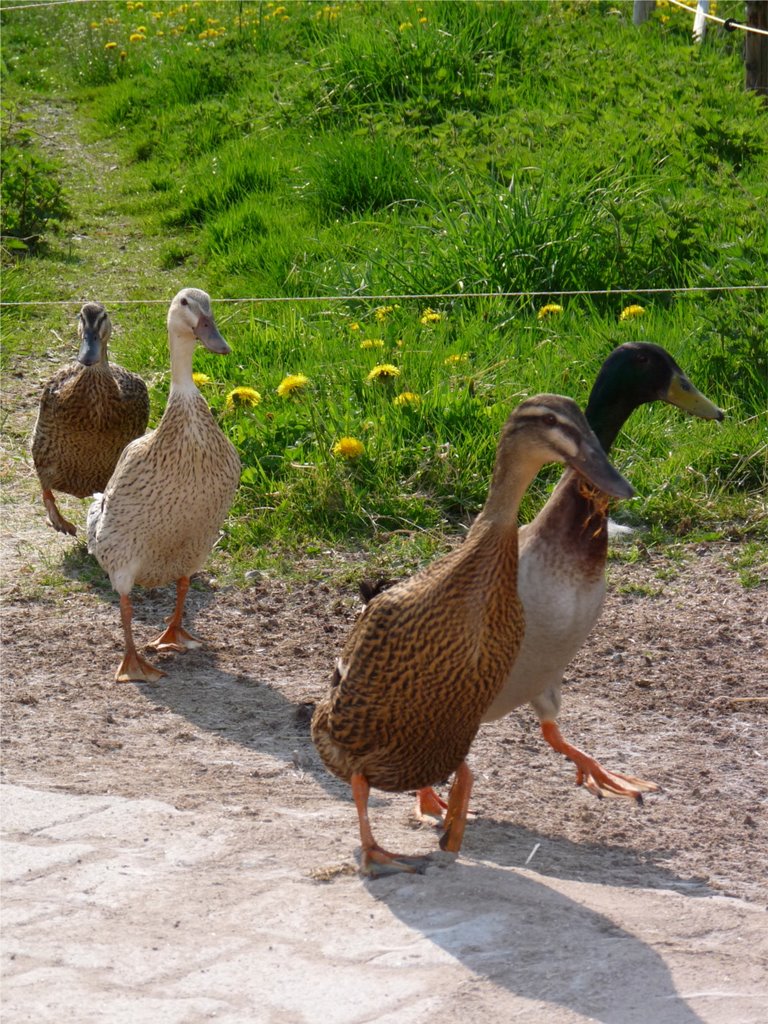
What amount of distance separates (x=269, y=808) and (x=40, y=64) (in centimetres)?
1118

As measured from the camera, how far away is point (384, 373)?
606cm

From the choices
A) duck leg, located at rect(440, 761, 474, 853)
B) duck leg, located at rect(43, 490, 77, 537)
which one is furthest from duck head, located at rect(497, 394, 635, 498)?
duck leg, located at rect(43, 490, 77, 537)

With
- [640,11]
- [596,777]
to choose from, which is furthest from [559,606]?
[640,11]

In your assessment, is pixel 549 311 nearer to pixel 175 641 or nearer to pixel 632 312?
pixel 632 312

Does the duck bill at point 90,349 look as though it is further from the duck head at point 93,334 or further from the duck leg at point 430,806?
the duck leg at point 430,806

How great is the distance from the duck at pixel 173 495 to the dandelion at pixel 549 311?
2.16m

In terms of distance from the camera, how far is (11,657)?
480 cm

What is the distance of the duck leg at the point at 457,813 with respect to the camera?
11.2 feet

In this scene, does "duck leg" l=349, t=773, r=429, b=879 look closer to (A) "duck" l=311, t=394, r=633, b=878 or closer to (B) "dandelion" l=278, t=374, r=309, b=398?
(A) "duck" l=311, t=394, r=633, b=878

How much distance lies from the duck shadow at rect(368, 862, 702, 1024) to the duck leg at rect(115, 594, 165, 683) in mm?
1708

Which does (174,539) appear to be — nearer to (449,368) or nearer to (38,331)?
(449,368)

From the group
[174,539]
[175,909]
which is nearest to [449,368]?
[174,539]

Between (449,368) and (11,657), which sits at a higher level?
(449,368)

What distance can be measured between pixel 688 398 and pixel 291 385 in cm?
210
